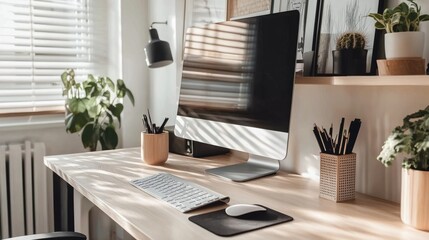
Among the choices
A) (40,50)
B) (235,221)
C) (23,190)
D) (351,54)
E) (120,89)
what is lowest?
(23,190)

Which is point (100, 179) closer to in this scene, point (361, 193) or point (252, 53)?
point (252, 53)

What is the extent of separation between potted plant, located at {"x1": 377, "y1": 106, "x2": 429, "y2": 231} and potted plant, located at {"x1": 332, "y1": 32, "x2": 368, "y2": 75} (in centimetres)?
25

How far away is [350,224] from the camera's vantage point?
956 millimetres

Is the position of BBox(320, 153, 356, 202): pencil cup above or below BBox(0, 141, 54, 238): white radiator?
above

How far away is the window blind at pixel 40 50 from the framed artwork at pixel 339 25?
63.8 inches

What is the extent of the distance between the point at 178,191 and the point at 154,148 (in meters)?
0.41

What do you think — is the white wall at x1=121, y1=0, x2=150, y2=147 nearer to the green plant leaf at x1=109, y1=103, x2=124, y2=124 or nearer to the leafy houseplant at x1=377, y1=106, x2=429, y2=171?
the green plant leaf at x1=109, y1=103, x2=124, y2=124

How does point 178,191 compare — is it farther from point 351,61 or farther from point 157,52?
point 157,52

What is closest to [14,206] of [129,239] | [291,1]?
[129,239]

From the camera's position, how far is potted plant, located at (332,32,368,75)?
1.13m

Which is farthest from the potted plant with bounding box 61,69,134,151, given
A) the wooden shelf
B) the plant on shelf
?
the plant on shelf

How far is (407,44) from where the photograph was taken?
38.4 inches

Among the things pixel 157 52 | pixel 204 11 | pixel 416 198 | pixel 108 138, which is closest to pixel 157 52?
pixel 157 52

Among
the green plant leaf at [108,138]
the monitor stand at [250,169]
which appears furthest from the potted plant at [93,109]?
the monitor stand at [250,169]
